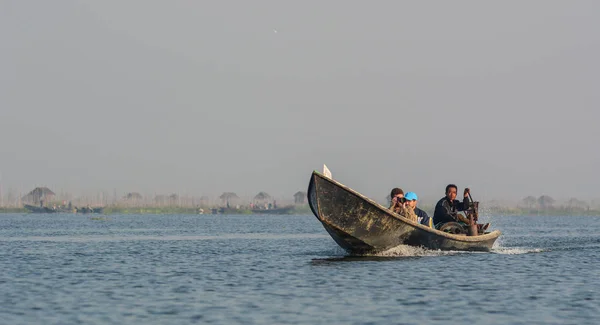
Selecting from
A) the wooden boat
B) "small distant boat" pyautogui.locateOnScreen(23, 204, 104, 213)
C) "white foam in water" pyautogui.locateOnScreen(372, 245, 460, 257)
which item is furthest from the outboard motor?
"small distant boat" pyautogui.locateOnScreen(23, 204, 104, 213)

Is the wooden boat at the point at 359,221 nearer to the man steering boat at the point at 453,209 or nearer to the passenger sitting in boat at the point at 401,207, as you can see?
the passenger sitting in boat at the point at 401,207

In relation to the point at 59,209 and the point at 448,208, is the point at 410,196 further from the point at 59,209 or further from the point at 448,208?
the point at 59,209

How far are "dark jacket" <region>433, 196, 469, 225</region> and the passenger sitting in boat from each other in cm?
259

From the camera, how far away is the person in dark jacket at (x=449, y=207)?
34.3m

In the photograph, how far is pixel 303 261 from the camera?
33219mm

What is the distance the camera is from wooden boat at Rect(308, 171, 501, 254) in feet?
99.5

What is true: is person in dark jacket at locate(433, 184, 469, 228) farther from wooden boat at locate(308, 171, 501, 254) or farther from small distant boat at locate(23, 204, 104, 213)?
small distant boat at locate(23, 204, 104, 213)

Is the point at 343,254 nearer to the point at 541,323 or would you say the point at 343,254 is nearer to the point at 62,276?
the point at 62,276

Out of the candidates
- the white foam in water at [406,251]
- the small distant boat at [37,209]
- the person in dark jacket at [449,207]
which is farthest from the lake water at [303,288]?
the small distant boat at [37,209]

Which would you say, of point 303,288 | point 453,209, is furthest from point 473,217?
point 303,288

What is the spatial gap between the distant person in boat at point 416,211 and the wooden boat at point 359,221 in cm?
70

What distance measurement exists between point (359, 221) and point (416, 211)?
3.34 m

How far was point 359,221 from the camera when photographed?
30859 millimetres

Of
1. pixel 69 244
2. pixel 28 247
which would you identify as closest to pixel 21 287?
pixel 28 247
